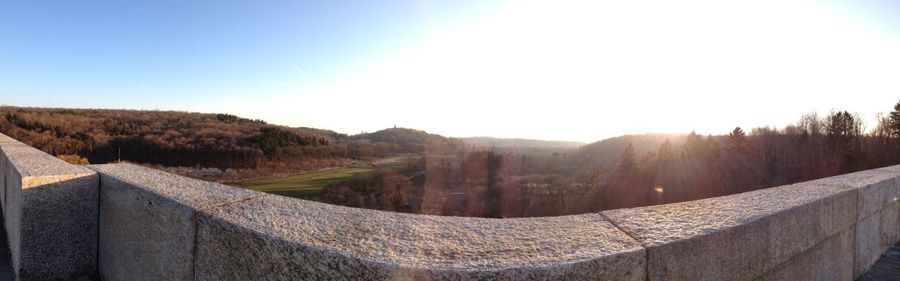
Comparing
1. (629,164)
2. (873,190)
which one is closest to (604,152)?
(629,164)

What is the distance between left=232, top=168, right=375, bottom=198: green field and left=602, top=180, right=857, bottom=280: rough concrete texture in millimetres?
58154

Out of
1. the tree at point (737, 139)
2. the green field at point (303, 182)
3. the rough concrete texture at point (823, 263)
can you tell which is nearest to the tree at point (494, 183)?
the green field at point (303, 182)

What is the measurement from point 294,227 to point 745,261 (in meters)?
1.86

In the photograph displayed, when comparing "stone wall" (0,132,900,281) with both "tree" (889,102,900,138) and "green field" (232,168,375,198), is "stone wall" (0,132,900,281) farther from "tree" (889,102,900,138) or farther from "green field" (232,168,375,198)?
"green field" (232,168,375,198)

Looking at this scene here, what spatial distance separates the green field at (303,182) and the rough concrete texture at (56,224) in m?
57.0

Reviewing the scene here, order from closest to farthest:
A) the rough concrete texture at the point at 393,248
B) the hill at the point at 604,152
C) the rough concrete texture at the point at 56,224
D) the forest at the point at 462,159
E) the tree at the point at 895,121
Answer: the rough concrete texture at the point at 393,248 → the rough concrete texture at the point at 56,224 → the tree at the point at 895,121 → the forest at the point at 462,159 → the hill at the point at 604,152

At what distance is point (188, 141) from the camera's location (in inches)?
2285

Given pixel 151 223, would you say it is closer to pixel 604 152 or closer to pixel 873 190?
pixel 873 190

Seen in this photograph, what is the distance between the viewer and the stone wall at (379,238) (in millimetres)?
1221

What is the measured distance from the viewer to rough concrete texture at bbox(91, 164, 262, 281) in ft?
5.08

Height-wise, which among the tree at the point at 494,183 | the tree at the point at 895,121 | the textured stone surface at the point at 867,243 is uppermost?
the tree at the point at 895,121

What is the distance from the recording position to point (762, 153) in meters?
48.4

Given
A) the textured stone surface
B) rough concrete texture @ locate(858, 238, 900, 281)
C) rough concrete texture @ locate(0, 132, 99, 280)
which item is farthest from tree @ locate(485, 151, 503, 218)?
rough concrete texture @ locate(0, 132, 99, 280)

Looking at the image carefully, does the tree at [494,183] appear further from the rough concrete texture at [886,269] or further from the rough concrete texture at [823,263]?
the rough concrete texture at [823,263]
